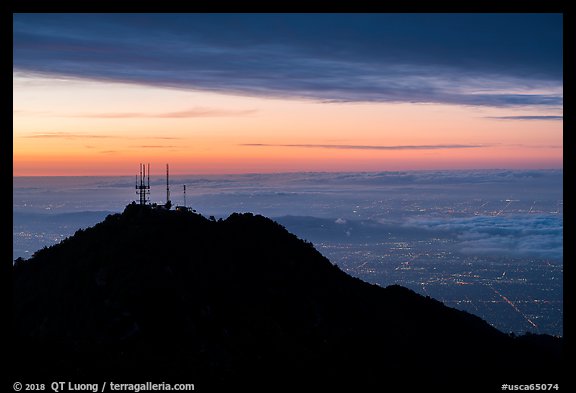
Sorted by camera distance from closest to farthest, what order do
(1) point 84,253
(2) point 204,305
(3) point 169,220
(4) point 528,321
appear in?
(2) point 204,305 < (1) point 84,253 < (3) point 169,220 < (4) point 528,321
